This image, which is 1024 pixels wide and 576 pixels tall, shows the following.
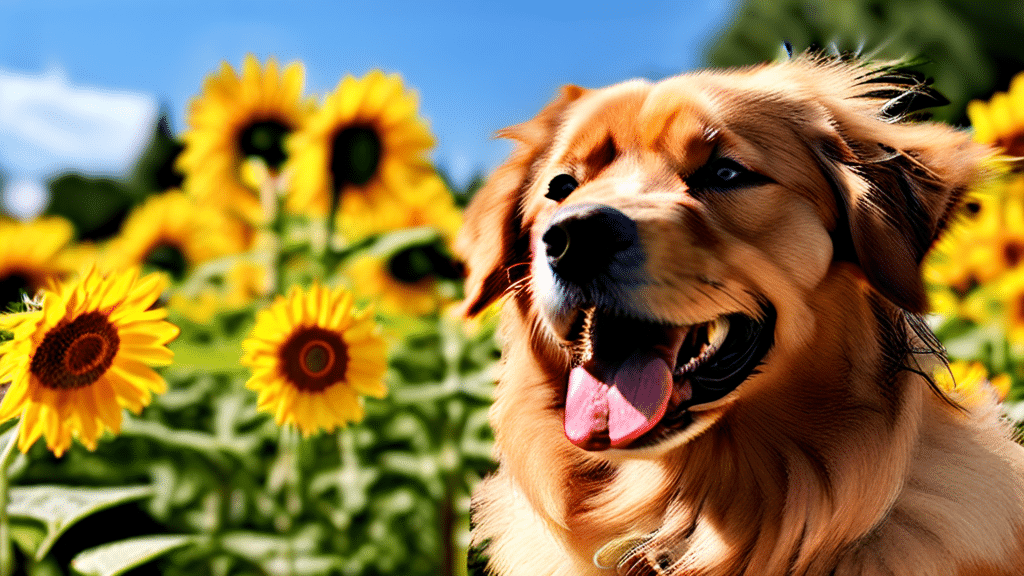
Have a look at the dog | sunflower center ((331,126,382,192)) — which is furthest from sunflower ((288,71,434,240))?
the dog

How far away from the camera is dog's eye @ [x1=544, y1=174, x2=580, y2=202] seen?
6.68ft

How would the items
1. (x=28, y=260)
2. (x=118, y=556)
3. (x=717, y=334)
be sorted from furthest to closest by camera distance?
(x=28, y=260), (x=118, y=556), (x=717, y=334)

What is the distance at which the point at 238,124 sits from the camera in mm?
3215

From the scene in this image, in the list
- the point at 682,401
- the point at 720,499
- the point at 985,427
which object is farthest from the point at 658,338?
the point at 985,427

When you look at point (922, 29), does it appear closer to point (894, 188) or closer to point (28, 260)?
point (894, 188)

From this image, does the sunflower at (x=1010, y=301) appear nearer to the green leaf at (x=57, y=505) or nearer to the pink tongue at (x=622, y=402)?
the pink tongue at (x=622, y=402)

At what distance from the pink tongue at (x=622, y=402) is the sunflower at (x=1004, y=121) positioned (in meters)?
2.39

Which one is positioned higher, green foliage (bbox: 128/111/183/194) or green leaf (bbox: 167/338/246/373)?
green foliage (bbox: 128/111/183/194)

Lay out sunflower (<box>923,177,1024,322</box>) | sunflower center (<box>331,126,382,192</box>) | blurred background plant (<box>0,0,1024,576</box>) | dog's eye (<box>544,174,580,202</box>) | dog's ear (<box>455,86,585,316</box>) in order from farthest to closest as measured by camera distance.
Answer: sunflower (<box>923,177,1024,322</box>) → sunflower center (<box>331,126,382,192</box>) → blurred background plant (<box>0,0,1024,576</box>) → dog's ear (<box>455,86,585,316</box>) → dog's eye (<box>544,174,580,202</box>)

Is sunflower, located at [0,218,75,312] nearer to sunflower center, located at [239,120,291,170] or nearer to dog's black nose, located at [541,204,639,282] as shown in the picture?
sunflower center, located at [239,120,291,170]

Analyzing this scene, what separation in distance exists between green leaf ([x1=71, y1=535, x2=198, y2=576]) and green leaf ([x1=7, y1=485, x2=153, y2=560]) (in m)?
0.10

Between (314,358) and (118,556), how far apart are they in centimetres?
70

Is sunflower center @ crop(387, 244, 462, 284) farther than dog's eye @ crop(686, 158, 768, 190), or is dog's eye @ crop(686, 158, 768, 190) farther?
sunflower center @ crop(387, 244, 462, 284)

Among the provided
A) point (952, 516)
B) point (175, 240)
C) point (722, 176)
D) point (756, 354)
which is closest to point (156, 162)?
point (175, 240)
